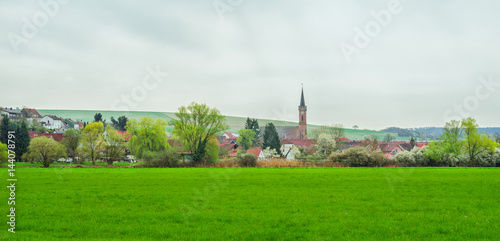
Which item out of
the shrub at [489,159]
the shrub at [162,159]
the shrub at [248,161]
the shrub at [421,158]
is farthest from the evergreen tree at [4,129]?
the shrub at [489,159]

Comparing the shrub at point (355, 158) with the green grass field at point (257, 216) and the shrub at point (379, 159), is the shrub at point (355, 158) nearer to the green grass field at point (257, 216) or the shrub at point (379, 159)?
the shrub at point (379, 159)

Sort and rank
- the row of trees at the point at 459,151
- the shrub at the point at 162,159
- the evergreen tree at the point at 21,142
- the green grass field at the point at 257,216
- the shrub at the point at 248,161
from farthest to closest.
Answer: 1. the evergreen tree at the point at 21,142
2. the row of trees at the point at 459,151
3. the shrub at the point at 162,159
4. the shrub at the point at 248,161
5. the green grass field at the point at 257,216

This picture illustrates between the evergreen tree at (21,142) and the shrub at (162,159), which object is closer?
the shrub at (162,159)

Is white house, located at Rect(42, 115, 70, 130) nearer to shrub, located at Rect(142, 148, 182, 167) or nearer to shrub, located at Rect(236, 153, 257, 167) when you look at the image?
shrub, located at Rect(142, 148, 182, 167)

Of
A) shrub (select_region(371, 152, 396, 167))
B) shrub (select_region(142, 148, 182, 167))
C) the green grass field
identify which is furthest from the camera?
shrub (select_region(142, 148, 182, 167))

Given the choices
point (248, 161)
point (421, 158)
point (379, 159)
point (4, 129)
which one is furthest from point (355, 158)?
point (4, 129)

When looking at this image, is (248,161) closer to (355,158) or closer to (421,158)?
(355,158)

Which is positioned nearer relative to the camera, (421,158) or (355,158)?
(355,158)

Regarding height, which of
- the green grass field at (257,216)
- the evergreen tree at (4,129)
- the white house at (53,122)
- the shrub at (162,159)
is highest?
the white house at (53,122)

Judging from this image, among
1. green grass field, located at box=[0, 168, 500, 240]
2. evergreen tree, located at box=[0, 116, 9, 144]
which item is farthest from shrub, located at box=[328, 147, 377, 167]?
evergreen tree, located at box=[0, 116, 9, 144]

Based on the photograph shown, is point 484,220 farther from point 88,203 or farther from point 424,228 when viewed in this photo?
point 88,203

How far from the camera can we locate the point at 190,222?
13.6 metres

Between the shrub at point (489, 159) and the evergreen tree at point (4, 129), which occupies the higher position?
the evergreen tree at point (4, 129)

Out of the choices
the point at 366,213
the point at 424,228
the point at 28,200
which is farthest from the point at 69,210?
the point at 424,228
